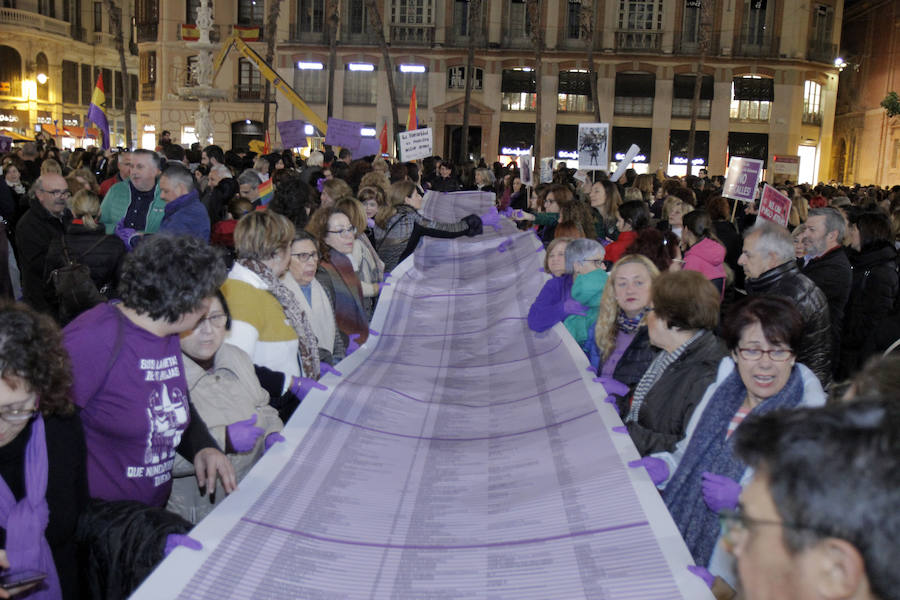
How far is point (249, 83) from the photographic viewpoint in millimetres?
46344

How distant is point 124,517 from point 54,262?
4.10 metres

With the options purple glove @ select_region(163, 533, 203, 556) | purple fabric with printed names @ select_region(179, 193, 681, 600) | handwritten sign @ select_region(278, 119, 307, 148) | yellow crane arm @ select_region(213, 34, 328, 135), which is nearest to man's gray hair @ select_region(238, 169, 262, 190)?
purple fabric with printed names @ select_region(179, 193, 681, 600)

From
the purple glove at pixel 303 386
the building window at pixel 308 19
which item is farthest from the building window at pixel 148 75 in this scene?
the purple glove at pixel 303 386

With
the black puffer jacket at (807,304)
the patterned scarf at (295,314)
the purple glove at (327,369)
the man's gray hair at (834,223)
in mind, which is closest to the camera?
the patterned scarf at (295,314)

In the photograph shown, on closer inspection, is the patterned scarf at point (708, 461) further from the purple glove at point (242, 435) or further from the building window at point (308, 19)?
the building window at point (308, 19)

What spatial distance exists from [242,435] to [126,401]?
0.63 meters

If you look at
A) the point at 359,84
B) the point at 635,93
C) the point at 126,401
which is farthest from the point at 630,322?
the point at 359,84

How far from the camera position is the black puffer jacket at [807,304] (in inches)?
220

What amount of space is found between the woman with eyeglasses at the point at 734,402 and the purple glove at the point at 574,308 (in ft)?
7.91

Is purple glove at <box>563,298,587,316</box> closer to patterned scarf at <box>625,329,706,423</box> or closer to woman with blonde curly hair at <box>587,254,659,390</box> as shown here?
woman with blonde curly hair at <box>587,254,659,390</box>

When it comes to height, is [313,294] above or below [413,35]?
below

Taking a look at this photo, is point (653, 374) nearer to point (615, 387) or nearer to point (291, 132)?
point (615, 387)

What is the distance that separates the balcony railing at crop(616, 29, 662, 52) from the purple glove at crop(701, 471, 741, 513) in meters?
43.0

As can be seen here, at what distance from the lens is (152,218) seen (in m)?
7.97
